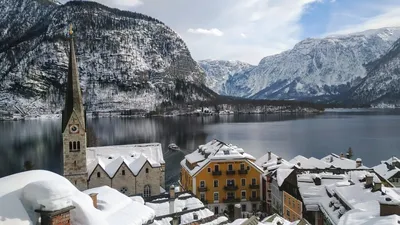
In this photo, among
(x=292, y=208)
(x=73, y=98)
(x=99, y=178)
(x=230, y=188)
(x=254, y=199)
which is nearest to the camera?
(x=292, y=208)

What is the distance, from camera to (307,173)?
155 ft

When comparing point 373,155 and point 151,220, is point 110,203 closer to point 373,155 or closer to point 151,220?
point 151,220

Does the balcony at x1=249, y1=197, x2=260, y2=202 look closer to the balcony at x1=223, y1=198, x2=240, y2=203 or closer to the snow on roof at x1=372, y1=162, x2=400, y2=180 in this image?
the balcony at x1=223, y1=198, x2=240, y2=203

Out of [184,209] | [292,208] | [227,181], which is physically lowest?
[292,208]

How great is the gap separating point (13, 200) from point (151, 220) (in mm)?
4477

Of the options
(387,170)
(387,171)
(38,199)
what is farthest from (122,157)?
(38,199)

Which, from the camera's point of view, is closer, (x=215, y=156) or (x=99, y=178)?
(x=99, y=178)

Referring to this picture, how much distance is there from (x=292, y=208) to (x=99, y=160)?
25.2 meters

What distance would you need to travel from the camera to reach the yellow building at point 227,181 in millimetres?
54562

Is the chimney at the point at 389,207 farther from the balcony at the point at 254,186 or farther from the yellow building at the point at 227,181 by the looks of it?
the balcony at the point at 254,186

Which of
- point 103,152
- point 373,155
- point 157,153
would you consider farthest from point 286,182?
point 373,155

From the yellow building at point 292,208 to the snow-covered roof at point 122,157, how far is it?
16.9 m

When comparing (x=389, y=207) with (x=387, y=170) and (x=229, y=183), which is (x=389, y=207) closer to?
(x=229, y=183)

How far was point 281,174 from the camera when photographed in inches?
2005
